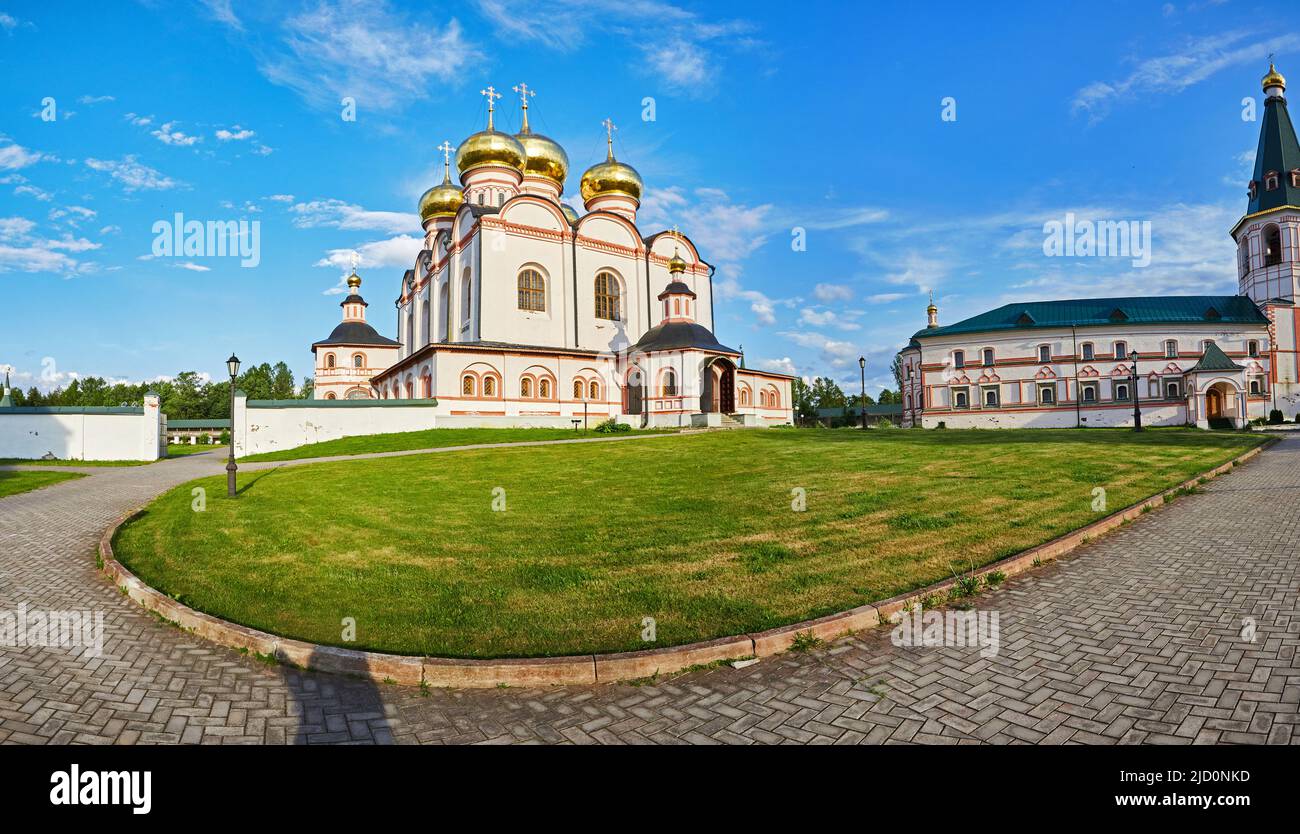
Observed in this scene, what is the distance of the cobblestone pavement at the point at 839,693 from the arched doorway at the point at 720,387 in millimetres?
33676

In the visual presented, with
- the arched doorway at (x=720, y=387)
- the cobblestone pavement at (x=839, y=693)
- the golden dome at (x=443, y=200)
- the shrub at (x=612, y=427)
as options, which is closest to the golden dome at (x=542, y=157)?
the golden dome at (x=443, y=200)

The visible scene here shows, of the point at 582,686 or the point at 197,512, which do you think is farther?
the point at 197,512

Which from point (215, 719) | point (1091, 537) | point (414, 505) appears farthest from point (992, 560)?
point (414, 505)

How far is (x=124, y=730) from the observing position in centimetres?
380

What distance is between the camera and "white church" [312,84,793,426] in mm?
36656

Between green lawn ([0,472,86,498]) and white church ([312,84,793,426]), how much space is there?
1571 cm

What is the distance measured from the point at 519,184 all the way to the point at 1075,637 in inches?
1893

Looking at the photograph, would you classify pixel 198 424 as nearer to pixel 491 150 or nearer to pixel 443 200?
pixel 443 200

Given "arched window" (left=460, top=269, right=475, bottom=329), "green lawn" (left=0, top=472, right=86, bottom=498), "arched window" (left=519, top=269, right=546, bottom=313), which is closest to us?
"green lawn" (left=0, top=472, right=86, bottom=498)

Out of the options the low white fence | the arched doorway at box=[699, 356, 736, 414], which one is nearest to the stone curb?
the low white fence

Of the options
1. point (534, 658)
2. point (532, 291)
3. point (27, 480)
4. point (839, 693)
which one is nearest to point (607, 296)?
point (532, 291)

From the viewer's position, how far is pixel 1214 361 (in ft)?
156

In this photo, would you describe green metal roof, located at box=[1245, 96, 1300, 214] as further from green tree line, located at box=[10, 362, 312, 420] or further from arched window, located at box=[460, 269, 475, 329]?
green tree line, located at box=[10, 362, 312, 420]
